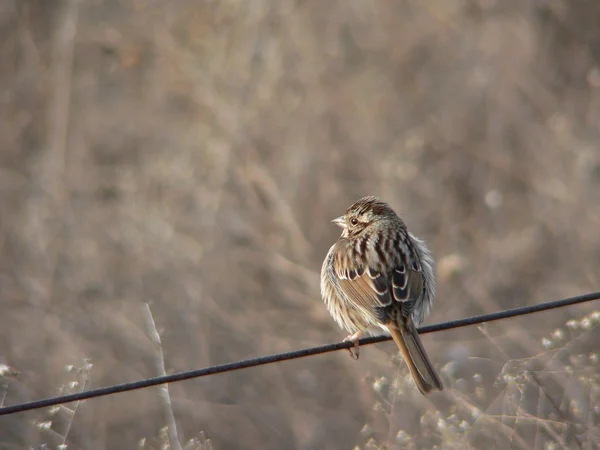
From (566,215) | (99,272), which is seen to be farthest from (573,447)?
(99,272)

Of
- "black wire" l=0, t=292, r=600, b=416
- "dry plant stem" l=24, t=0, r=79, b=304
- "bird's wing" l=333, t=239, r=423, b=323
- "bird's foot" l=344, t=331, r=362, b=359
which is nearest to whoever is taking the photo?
"black wire" l=0, t=292, r=600, b=416

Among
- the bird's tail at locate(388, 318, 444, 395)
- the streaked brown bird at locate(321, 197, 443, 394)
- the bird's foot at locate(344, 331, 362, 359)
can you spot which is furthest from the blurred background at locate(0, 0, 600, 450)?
the bird's tail at locate(388, 318, 444, 395)

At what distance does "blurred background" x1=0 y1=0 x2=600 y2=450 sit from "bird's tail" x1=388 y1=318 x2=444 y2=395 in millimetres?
2320

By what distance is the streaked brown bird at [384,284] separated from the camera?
5.00 meters

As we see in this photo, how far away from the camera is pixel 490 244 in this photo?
9672mm

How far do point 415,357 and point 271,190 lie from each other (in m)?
4.70

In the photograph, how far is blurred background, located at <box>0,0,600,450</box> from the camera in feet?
28.8

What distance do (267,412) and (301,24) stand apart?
449 cm

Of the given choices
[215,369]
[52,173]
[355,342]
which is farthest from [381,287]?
[52,173]

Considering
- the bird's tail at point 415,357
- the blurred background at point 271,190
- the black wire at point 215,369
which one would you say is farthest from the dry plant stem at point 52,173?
the black wire at point 215,369

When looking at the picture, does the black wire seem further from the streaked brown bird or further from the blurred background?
the blurred background

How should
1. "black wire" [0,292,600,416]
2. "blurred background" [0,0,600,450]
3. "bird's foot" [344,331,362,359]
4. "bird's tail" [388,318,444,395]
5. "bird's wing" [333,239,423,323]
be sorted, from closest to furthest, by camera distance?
"black wire" [0,292,600,416] → "bird's tail" [388,318,444,395] → "bird's foot" [344,331,362,359] → "bird's wing" [333,239,423,323] → "blurred background" [0,0,600,450]

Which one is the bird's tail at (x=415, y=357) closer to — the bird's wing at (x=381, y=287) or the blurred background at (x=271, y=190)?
the bird's wing at (x=381, y=287)

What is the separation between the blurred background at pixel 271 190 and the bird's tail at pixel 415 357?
2.32 m
